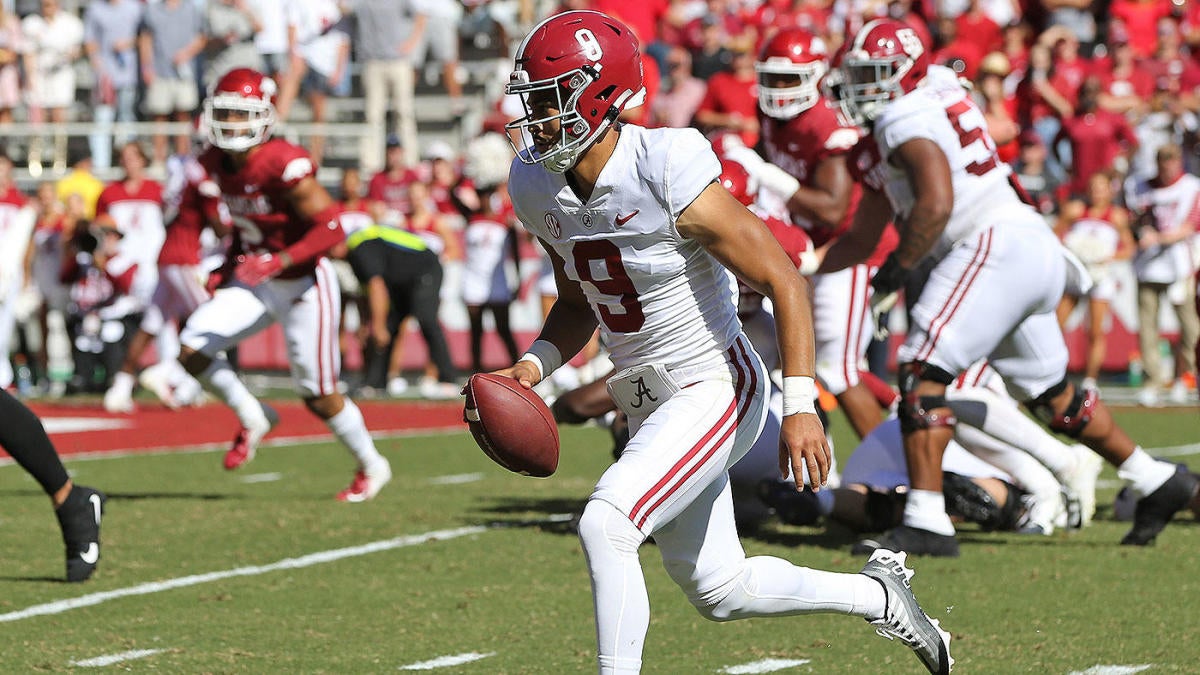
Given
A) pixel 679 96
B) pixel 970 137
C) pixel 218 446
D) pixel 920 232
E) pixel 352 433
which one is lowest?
pixel 218 446

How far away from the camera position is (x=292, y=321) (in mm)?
7703

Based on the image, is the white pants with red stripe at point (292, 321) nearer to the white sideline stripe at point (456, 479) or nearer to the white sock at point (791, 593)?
the white sideline stripe at point (456, 479)

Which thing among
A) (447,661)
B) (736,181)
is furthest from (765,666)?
(736,181)

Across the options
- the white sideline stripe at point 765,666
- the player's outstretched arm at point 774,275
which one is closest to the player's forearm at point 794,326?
the player's outstretched arm at point 774,275

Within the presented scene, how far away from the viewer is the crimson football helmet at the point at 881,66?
6.12 m

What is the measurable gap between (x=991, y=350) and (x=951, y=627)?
4.38ft

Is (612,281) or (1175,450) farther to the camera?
(1175,450)

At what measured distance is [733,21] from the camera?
1702 cm

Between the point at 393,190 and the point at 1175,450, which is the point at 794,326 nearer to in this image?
the point at 1175,450

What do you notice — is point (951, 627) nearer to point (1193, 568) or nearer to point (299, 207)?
point (1193, 568)

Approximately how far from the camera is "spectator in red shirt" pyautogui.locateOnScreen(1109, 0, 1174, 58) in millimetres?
16391

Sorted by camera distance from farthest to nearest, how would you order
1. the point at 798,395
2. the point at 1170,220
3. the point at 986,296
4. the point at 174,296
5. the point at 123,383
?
the point at 1170,220 → the point at 123,383 → the point at 174,296 → the point at 986,296 → the point at 798,395

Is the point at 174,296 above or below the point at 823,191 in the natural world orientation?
below

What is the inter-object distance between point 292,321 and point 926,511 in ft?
10.1
